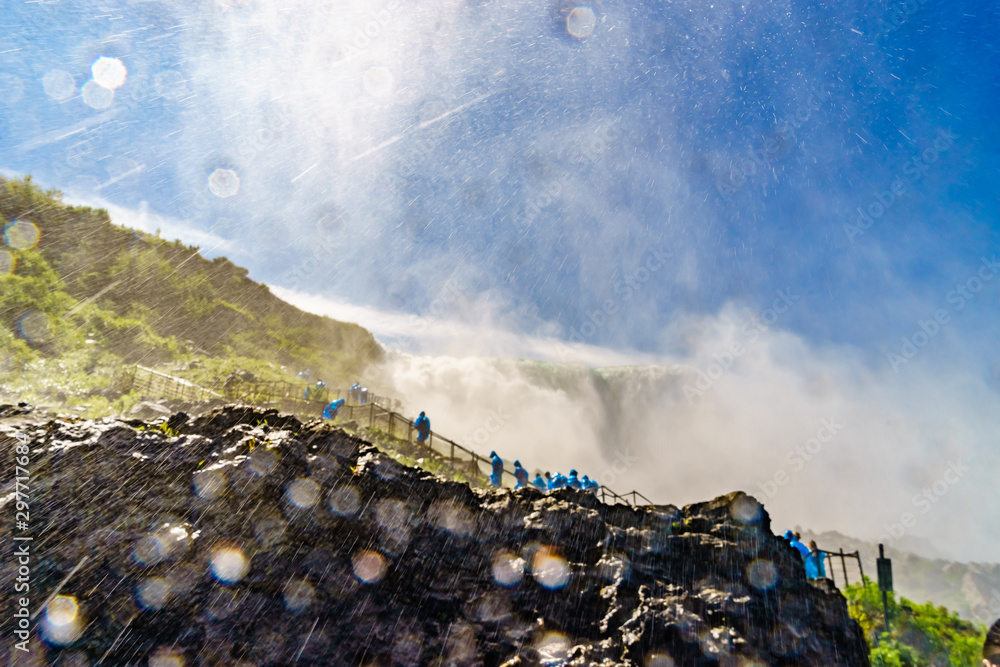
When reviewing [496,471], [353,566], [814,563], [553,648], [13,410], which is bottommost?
[553,648]

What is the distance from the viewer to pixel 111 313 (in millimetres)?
31672

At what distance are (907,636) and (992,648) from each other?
13.1 m

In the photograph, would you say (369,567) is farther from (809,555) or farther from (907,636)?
(907,636)

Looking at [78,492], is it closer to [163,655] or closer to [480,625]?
[163,655]

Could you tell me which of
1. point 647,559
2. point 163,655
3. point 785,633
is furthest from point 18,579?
point 785,633

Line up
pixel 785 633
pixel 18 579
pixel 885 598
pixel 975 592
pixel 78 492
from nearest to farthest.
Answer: pixel 18 579 → pixel 78 492 → pixel 785 633 → pixel 885 598 → pixel 975 592

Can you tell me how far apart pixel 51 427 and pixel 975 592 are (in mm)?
215732

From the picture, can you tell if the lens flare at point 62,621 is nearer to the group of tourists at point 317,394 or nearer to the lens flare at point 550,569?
the lens flare at point 550,569

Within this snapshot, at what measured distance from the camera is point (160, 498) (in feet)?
23.2

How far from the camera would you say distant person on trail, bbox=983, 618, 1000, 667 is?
18.9ft

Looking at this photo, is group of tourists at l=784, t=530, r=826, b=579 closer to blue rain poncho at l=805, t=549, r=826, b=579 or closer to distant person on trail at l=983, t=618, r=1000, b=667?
blue rain poncho at l=805, t=549, r=826, b=579

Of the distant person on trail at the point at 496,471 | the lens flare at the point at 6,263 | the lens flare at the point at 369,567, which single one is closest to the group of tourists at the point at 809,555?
the distant person on trail at the point at 496,471

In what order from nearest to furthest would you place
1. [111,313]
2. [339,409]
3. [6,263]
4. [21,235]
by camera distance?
[339,409], [6,263], [21,235], [111,313]

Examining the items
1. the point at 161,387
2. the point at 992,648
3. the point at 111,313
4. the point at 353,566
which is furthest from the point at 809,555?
the point at 111,313
